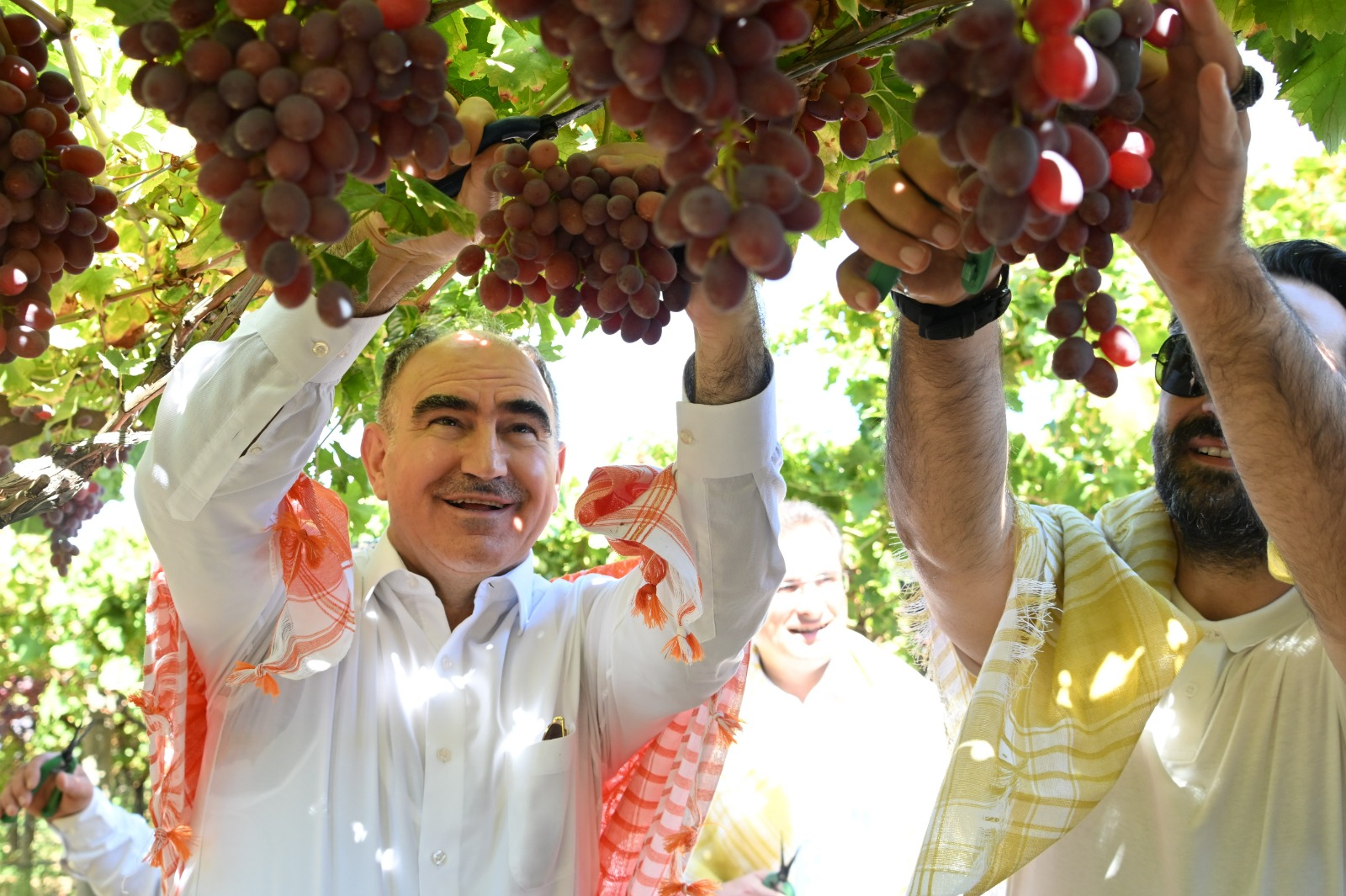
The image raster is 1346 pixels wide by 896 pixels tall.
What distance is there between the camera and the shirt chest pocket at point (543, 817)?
1.87 m

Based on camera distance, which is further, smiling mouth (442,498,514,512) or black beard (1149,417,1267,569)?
smiling mouth (442,498,514,512)

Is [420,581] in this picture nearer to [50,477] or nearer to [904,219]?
[50,477]

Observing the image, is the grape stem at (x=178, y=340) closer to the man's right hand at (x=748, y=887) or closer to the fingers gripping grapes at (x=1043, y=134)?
the fingers gripping grapes at (x=1043, y=134)

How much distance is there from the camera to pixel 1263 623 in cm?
176

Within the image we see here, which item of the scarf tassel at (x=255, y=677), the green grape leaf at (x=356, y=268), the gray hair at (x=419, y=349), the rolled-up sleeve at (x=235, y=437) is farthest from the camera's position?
the gray hair at (x=419, y=349)

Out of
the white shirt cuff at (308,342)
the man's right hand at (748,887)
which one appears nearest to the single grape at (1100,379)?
the white shirt cuff at (308,342)

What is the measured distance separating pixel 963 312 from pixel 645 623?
78cm

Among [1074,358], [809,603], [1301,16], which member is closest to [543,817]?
[1074,358]

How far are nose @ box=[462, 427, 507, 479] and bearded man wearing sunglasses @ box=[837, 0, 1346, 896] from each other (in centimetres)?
73

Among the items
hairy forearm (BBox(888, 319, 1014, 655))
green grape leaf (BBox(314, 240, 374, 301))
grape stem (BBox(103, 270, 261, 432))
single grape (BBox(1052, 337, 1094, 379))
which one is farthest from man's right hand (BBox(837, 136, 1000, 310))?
grape stem (BBox(103, 270, 261, 432))

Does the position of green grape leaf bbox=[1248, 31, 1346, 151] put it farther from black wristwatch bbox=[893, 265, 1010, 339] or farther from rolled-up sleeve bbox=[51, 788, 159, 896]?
rolled-up sleeve bbox=[51, 788, 159, 896]

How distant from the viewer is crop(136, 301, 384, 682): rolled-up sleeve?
1495 millimetres

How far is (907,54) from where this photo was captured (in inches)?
26.8

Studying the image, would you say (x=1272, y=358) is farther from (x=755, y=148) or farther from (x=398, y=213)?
(x=398, y=213)
